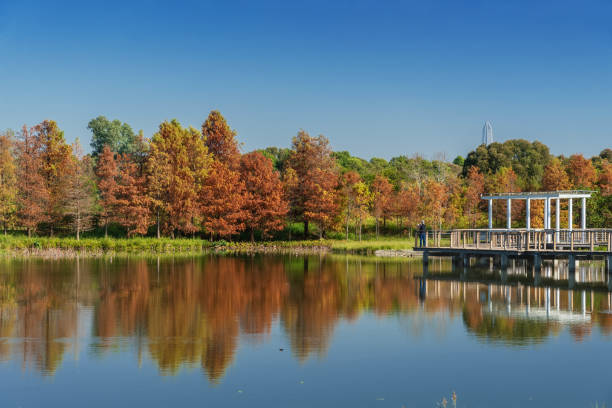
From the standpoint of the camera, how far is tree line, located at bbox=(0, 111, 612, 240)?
5262 cm

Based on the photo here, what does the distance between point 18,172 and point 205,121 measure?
751 inches

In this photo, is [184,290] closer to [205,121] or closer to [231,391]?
[231,391]

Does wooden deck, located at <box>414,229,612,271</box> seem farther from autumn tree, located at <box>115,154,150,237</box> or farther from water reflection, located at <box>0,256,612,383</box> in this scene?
autumn tree, located at <box>115,154,150,237</box>

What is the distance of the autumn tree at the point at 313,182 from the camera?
184 ft

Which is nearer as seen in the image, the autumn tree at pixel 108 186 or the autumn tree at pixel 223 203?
the autumn tree at pixel 108 186

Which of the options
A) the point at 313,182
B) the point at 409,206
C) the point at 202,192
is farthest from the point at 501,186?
the point at 202,192

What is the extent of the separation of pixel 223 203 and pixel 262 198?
3682 mm

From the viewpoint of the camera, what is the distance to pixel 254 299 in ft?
77.8

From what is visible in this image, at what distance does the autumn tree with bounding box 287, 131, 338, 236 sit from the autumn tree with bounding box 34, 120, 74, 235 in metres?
20.1

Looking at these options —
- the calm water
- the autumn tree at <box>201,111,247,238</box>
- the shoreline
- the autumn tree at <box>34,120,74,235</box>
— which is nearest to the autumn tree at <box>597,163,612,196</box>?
the shoreline

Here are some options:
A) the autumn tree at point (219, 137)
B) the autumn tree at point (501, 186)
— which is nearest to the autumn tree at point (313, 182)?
the autumn tree at point (219, 137)

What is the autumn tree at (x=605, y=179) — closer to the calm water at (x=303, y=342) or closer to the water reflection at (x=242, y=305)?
the water reflection at (x=242, y=305)

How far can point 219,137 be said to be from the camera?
63.7 m

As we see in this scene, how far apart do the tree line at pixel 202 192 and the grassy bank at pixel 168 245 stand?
201cm
